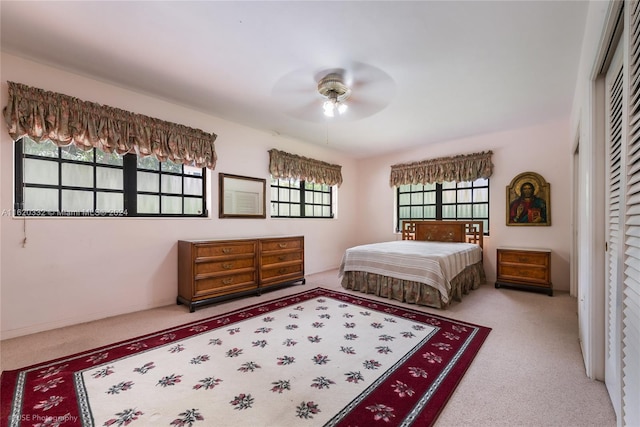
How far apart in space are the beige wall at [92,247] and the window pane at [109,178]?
1.31 feet

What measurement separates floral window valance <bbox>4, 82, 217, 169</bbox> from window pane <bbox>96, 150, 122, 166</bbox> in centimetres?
16

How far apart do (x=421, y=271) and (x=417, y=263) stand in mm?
119

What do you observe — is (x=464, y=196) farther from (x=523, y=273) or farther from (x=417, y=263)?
(x=417, y=263)

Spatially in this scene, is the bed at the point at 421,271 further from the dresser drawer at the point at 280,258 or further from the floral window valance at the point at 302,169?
the floral window valance at the point at 302,169

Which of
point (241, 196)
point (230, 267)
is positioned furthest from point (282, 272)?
point (241, 196)

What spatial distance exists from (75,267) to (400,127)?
4480 mm

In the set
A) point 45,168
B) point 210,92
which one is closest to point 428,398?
point 210,92

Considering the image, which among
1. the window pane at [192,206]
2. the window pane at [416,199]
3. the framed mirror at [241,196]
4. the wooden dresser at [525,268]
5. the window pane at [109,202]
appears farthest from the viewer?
the window pane at [416,199]

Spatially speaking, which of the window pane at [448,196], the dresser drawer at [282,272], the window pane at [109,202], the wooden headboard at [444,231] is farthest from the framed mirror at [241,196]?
the window pane at [448,196]

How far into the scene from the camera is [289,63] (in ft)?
8.28

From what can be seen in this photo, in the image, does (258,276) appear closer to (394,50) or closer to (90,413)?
(90,413)

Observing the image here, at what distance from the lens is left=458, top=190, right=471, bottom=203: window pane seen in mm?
4926

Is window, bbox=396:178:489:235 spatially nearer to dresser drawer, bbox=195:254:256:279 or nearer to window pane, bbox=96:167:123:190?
dresser drawer, bbox=195:254:256:279

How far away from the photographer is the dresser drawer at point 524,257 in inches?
151
